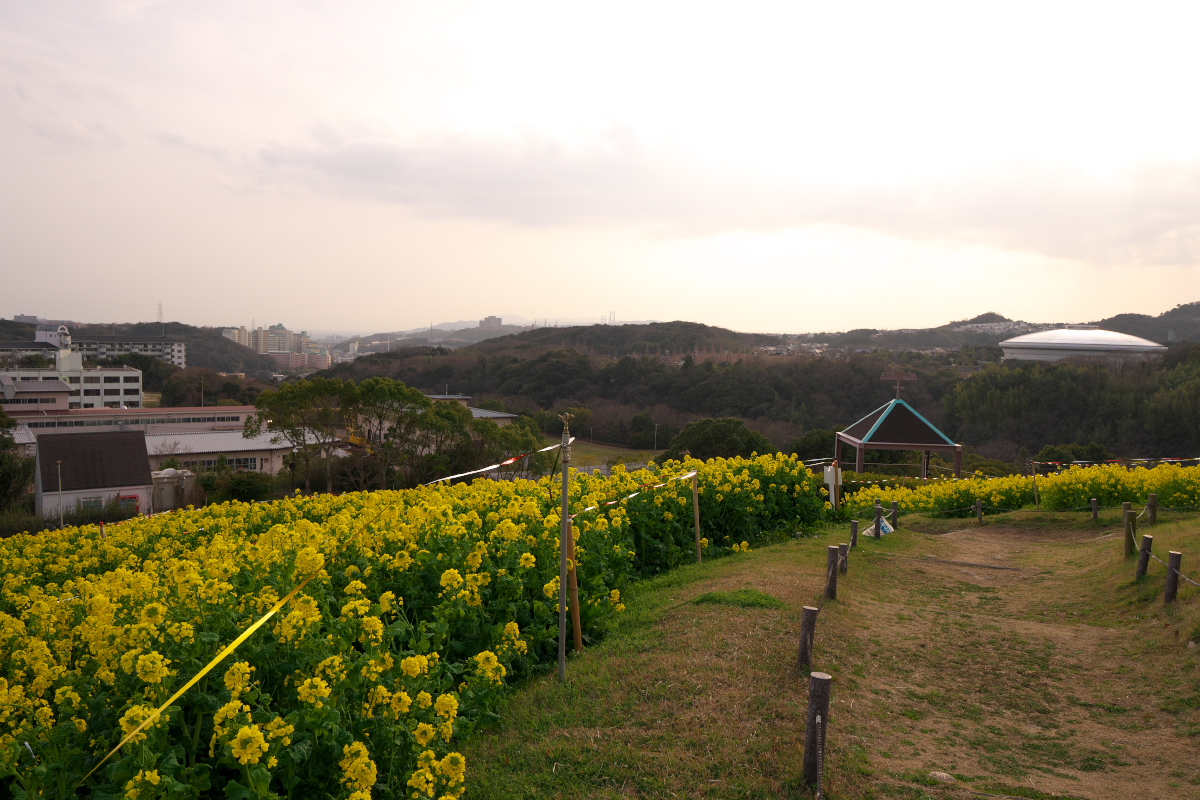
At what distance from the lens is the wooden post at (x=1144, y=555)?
7.90 m

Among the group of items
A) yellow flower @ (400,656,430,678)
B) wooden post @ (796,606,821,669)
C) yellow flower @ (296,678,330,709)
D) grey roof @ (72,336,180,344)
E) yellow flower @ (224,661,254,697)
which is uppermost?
grey roof @ (72,336,180,344)

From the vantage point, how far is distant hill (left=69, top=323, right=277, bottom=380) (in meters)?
114

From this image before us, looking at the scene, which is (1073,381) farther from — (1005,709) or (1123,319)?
(1123,319)

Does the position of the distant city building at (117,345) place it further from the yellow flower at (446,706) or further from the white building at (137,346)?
the yellow flower at (446,706)

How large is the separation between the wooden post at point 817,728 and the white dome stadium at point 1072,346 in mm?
82009

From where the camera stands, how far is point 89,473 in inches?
1257

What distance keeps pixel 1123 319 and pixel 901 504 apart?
10686cm

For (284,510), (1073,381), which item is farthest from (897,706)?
(1073,381)

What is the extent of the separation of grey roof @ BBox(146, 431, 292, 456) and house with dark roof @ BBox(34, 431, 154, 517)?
21.8ft

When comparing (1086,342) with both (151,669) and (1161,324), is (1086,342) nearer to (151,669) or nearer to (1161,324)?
(1161,324)

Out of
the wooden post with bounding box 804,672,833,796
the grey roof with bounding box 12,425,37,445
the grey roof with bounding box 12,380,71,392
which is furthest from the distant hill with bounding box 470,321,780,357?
the wooden post with bounding box 804,672,833,796

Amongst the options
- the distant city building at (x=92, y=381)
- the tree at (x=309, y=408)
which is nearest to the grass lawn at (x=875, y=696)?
the tree at (x=309, y=408)

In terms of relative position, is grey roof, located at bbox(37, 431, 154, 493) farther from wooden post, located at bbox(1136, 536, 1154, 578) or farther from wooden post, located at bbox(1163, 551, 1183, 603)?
wooden post, located at bbox(1163, 551, 1183, 603)

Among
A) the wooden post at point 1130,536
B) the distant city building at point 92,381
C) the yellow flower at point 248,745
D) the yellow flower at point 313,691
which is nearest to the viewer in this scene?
the yellow flower at point 248,745
